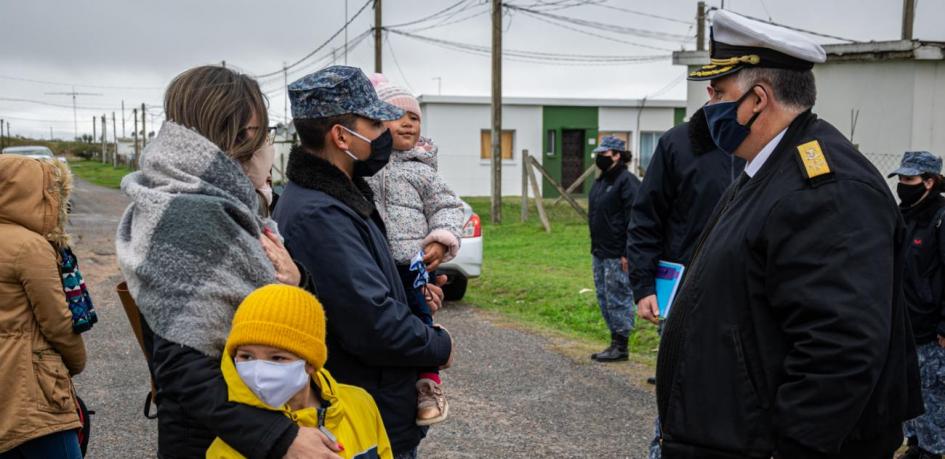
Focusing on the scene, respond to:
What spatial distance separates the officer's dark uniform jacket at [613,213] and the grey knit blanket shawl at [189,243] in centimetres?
580

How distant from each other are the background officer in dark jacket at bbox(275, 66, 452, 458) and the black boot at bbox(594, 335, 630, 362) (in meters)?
4.90

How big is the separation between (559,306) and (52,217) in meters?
7.22

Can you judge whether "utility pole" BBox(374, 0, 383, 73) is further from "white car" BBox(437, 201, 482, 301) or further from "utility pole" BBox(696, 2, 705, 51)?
"white car" BBox(437, 201, 482, 301)

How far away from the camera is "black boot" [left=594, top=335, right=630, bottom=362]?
756cm

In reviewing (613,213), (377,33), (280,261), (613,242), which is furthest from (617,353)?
(377,33)

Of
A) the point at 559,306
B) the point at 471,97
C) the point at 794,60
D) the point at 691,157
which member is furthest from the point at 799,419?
the point at 471,97

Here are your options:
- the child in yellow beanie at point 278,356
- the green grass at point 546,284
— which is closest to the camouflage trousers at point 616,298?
the green grass at point 546,284

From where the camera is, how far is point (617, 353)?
760 cm

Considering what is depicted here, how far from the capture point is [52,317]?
11.1 feet

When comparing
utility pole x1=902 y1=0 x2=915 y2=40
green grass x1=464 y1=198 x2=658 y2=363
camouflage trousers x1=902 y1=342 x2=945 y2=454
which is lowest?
green grass x1=464 y1=198 x2=658 y2=363

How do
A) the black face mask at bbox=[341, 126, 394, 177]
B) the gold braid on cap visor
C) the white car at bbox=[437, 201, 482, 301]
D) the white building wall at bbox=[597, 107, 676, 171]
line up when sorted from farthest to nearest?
the white building wall at bbox=[597, 107, 676, 171] → the white car at bbox=[437, 201, 482, 301] → the black face mask at bbox=[341, 126, 394, 177] → the gold braid on cap visor

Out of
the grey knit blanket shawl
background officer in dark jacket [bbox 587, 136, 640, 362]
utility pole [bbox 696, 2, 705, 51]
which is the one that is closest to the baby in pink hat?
the grey knit blanket shawl

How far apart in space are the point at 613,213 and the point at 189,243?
613 cm

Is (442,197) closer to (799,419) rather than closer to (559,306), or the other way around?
(799,419)
